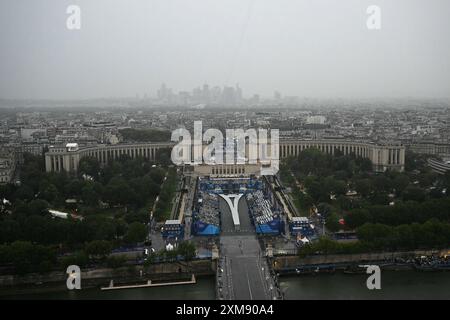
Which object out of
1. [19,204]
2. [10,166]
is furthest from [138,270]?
[10,166]

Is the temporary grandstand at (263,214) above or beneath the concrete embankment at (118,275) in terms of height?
above

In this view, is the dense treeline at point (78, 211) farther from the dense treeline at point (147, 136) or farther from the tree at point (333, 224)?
the dense treeline at point (147, 136)

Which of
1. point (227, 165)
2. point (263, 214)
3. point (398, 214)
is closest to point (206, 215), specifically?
point (263, 214)

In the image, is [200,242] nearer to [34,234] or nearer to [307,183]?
[34,234]

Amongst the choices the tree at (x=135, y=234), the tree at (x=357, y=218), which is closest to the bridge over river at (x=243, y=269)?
the tree at (x=135, y=234)

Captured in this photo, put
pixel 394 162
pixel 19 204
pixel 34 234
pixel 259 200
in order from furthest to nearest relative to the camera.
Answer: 1. pixel 394 162
2. pixel 259 200
3. pixel 19 204
4. pixel 34 234

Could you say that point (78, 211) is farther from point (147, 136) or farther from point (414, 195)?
point (147, 136)
